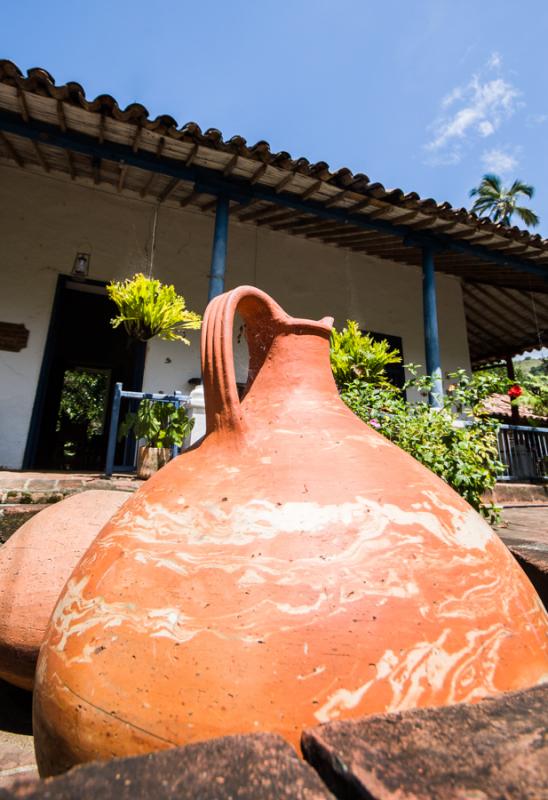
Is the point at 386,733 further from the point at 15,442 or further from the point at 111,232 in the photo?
the point at 111,232

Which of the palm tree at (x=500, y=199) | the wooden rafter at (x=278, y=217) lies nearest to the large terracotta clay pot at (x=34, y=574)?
the wooden rafter at (x=278, y=217)

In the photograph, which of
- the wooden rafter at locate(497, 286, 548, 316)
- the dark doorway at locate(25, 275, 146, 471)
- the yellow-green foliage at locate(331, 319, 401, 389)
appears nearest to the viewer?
the yellow-green foliage at locate(331, 319, 401, 389)

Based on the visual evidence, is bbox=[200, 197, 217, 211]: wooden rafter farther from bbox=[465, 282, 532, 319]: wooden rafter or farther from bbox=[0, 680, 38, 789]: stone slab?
bbox=[0, 680, 38, 789]: stone slab

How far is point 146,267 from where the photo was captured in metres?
5.57

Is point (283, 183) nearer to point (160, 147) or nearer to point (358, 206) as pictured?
point (358, 206)

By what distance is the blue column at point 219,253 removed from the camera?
439 cm

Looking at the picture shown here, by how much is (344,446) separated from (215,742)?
54 cm

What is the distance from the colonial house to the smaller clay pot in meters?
1.77

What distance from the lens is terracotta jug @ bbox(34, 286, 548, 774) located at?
0.59m

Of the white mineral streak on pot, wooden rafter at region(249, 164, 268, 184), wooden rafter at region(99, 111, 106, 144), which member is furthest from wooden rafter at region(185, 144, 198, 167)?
the white mineral streak on pot

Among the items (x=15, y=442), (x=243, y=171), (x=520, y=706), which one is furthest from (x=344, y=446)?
(x=15, y=442)

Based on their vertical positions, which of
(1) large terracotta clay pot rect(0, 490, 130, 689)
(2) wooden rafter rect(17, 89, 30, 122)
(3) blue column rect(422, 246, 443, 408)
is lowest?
(1) large terracotta clay pot rect(0, 490, 130, 689)

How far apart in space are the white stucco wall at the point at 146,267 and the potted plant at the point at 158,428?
135 centimetres

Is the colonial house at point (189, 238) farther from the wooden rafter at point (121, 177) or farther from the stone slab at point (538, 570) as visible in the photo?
the stone slab at point (538, 570)
